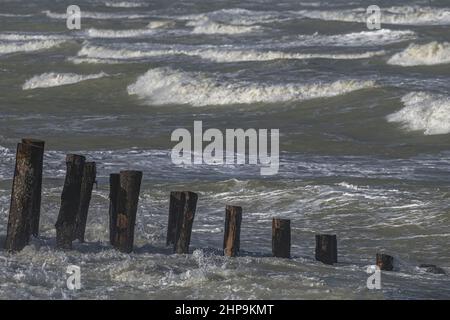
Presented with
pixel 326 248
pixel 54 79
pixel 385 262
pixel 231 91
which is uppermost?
pixel 326 248

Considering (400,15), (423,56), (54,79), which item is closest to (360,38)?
(423,56)

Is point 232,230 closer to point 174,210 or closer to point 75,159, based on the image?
point 174,210

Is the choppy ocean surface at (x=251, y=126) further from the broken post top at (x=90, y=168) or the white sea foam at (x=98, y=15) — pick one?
the white sea foam at (x=98, y=15)

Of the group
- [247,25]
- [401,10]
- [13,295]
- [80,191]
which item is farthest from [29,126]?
[401,10]

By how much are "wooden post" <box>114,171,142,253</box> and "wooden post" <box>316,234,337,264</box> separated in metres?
2.06

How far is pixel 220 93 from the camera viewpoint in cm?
3381

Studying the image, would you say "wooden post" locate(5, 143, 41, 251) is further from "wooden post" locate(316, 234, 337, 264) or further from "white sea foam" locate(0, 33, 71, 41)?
"white sea foam" locate(0, 33, 71, 41)

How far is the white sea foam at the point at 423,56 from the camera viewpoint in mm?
39625

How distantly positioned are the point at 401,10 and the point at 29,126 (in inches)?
1298

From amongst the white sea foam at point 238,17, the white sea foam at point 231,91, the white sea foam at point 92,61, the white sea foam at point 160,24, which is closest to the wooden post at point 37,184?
the white sea foam at point 231,91

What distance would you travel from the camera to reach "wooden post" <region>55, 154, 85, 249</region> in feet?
42.5

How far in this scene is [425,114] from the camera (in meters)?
28.6

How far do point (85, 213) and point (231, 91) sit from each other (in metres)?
20.5

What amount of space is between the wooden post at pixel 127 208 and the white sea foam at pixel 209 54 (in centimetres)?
2751
